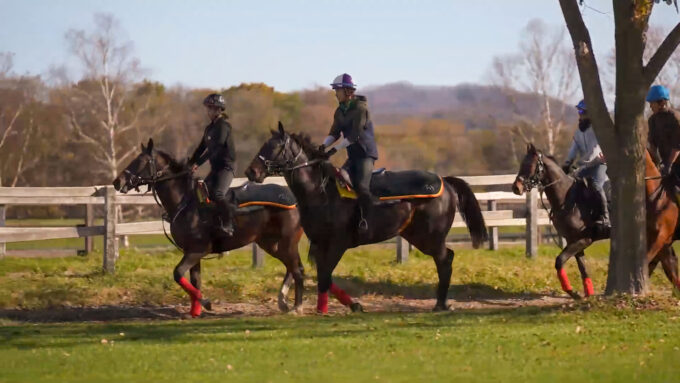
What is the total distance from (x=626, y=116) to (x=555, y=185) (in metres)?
3.56

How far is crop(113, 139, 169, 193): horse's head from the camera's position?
50.6 feet

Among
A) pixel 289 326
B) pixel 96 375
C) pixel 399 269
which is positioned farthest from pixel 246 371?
pixel 399 269

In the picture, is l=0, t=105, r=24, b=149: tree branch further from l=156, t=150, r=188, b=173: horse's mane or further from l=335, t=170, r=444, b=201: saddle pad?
l=335, t=170, r=444, b=201: saddle pad

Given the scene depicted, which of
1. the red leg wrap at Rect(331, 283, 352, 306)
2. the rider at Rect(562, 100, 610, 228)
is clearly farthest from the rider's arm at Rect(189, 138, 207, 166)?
the rider at Rect(562, 100, 610, 228)

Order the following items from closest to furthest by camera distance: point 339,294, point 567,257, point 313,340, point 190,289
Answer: point 313,340
point 339,294
point 190,289
point 567,257


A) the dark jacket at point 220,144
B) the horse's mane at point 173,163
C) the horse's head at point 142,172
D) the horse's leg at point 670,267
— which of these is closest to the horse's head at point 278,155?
the dark jacket at point 220,144

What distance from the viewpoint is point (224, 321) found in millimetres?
13828

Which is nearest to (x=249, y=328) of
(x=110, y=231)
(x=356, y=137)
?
(x=356, y=137)

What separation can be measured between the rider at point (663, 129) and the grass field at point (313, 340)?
244 centimetres

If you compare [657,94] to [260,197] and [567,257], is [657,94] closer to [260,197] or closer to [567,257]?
[567,257]

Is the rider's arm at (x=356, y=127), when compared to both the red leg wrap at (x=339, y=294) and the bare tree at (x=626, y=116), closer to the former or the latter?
the red leg wrap at (x=339, y=294)

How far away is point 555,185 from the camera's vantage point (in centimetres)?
1680

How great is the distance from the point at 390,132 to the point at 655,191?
56.0 m

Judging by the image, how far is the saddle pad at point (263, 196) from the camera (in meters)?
15.7
